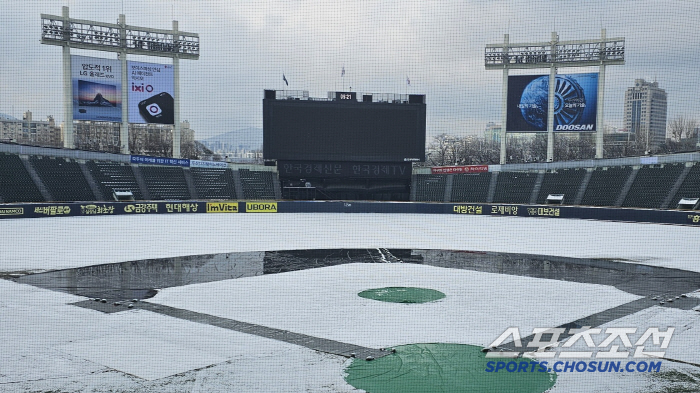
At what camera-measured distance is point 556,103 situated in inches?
Result: 1610

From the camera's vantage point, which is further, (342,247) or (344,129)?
(344,129)

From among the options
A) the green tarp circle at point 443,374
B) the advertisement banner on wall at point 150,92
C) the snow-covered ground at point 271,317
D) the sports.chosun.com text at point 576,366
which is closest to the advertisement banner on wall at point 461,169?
the advertisement banner on wall at point 150,92

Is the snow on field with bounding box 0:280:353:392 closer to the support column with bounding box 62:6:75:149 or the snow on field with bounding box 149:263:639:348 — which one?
the snow on field with bounding box 149:263:639:348

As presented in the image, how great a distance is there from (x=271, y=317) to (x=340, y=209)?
1162 inches

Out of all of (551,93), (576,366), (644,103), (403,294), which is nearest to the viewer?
(576,366)

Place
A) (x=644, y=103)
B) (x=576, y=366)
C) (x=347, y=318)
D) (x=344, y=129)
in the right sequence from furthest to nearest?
1. (x=344, y=129)
2. (x=644, y=103)
3. (x=347, y=318)
4. (x=576, y=366)

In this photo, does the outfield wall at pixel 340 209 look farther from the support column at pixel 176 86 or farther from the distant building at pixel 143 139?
the distant building at pixel 143 139

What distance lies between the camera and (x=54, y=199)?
34750 mm

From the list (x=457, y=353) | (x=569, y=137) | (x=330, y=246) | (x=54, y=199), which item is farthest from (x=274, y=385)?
(x=569, y=137)

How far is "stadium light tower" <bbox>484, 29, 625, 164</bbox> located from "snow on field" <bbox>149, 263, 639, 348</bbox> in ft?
95.1

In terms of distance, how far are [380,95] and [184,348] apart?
3208 centimetres

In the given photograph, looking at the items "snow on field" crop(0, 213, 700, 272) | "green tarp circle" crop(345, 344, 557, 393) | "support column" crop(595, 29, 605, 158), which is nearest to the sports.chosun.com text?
"green tarp circle" crop(345, 344, 557, 393)

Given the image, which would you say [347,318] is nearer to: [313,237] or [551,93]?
[313,237]

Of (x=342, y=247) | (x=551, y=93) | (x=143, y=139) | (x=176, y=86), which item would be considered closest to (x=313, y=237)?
(x=342, y=247)
